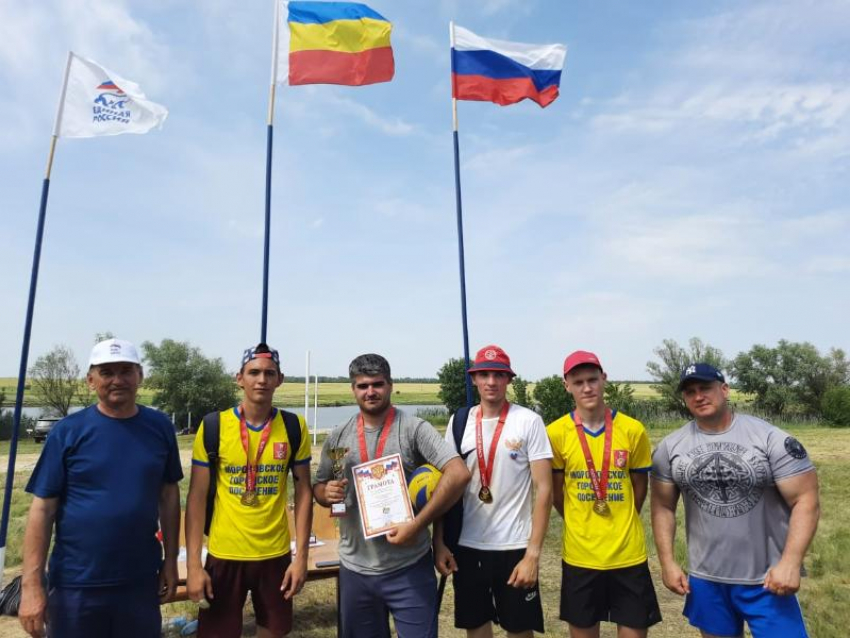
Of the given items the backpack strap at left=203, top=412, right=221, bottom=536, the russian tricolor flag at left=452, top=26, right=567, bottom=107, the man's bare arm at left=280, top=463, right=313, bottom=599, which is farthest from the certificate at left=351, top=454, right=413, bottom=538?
the russian tricolor flag at left=452, top=26, right=567, bottom=107

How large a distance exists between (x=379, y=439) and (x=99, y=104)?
6615 mm

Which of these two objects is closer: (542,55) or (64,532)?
(64,532)

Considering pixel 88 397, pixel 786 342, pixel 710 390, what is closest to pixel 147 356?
pixel 88 397

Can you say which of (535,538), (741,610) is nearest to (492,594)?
(535,538)

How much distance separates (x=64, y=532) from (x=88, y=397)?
58503mm

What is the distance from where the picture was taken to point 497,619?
3.67 metres

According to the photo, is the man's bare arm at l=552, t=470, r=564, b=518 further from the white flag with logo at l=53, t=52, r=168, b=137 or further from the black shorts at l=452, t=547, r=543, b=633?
the white flag with logo at l=53, t=52, r=168, b=137

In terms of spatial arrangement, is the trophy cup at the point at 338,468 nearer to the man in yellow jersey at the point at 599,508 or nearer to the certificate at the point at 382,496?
the certificate at the point at 382,496

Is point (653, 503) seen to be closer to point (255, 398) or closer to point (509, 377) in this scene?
point (509, 377)

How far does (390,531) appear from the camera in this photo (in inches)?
125

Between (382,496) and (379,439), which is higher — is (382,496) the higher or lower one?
the lower one

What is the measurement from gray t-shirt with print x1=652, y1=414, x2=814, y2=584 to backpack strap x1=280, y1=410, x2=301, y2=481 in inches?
93.2

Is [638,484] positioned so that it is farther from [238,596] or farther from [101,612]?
[101,612]

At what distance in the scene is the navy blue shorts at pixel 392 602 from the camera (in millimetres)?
3236
